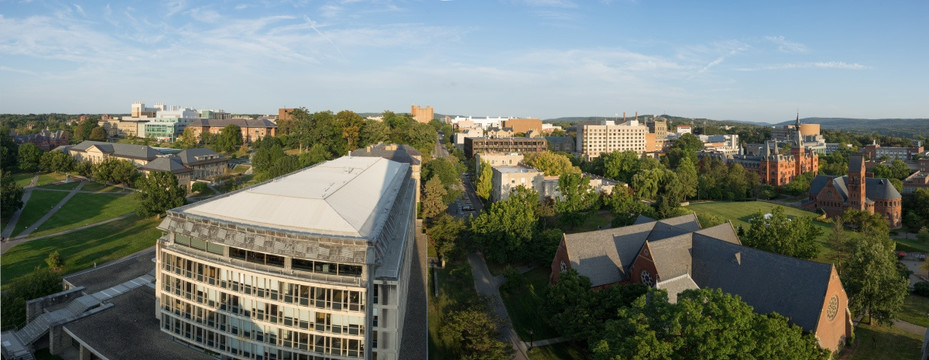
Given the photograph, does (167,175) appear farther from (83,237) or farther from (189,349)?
(189,349)

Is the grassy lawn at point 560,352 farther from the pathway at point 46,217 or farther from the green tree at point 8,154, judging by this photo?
the green tree at point 8,154

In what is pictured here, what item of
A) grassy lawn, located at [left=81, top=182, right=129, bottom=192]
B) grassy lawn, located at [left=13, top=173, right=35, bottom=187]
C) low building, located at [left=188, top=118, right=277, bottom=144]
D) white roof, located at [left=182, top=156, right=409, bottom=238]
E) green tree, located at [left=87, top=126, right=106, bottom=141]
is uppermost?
low building, located at [left=188, top=118, right=277, bottom=144]

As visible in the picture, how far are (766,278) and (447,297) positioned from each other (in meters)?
19.8

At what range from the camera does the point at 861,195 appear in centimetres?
6159

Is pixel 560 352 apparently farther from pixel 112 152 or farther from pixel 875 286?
pixel 112 152

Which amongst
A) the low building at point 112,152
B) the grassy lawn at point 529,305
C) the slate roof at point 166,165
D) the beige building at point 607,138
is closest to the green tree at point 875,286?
the grassy lawn at point 529,305

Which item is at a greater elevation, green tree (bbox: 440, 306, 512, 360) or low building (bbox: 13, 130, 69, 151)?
low building (bbox: 13, 130, 69, 151)

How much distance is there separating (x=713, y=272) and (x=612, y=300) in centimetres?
784

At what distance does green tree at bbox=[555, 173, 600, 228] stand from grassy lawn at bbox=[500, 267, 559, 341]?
11.1 m

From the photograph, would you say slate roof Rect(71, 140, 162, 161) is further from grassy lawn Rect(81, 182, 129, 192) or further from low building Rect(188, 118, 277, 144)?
low building Rect(188, 118, 277, 144)

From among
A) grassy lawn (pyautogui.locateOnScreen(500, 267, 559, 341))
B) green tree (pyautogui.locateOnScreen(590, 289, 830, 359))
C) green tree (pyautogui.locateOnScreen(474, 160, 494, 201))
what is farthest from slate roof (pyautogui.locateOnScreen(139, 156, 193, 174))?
green tree (pyautogui.locateOnScreen(590, 289, 830, 359))

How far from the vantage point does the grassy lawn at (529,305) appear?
32125 mm

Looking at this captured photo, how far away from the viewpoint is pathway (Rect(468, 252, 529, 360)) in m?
30.3

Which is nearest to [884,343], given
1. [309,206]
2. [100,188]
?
[309,206]
